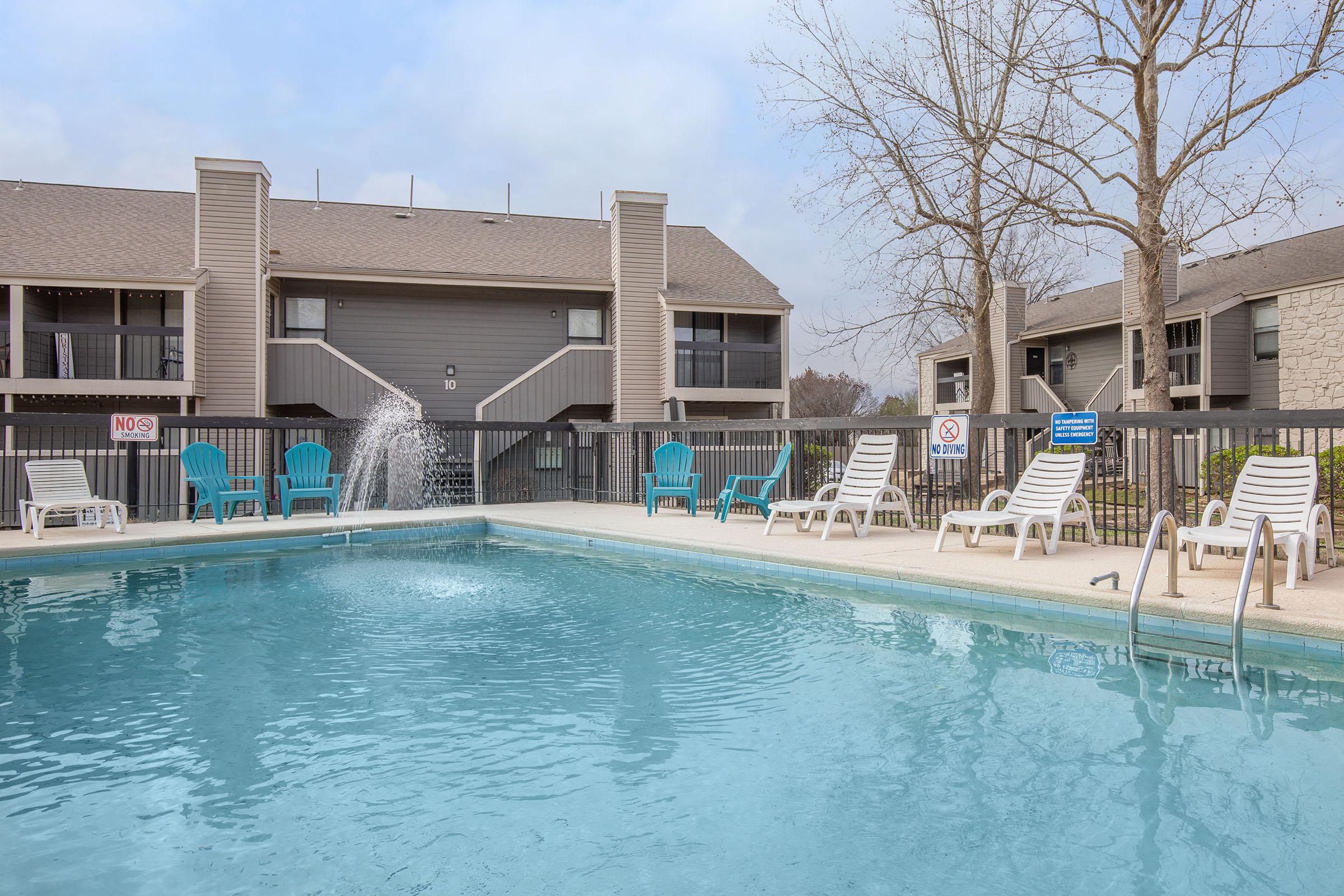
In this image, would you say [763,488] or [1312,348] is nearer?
[763,488]

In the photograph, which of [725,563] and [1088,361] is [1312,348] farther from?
[725,563]

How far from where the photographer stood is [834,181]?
13.4 meters

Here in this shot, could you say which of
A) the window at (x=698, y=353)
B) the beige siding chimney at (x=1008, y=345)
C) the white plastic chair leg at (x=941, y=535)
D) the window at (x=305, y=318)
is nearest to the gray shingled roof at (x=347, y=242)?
the window at (x=698, y=353)

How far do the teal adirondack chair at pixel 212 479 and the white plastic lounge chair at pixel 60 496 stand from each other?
0.87m

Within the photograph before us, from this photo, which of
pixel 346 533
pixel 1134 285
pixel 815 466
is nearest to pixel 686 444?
pixel 815 466

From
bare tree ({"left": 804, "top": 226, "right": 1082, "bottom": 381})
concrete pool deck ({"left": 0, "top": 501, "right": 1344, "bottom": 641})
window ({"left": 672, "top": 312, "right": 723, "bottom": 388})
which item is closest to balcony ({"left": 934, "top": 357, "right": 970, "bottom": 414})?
window ({"left": 672, "top": 312, "right": 723, "bottom": 388})

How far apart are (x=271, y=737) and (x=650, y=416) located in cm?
1589

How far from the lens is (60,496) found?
9977 millimetres

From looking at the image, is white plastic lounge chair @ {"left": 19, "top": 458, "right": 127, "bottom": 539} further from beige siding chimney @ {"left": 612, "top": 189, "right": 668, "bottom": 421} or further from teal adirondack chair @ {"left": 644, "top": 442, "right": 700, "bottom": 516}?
beige siding chimney @ {"left": 612, "top": 189, "right": 668, "bottom": 421}

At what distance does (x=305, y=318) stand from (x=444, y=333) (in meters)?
3.05

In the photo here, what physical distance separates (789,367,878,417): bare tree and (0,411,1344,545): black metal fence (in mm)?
28124

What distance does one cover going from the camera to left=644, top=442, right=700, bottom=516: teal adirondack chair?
1192 cm

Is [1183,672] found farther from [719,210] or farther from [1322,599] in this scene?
[719,210]

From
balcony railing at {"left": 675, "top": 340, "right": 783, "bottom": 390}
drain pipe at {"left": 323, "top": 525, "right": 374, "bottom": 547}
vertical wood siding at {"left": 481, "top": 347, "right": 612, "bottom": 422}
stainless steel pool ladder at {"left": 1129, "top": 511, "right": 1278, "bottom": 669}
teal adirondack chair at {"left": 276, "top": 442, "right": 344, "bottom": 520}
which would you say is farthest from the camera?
balcony railing at {"left": 675, "top": 340, "right": 783, "bottom": 390}
